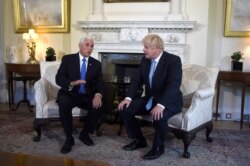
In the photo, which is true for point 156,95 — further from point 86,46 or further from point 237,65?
point 237,65

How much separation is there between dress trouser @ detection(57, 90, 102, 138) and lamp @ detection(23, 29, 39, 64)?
1.94 m

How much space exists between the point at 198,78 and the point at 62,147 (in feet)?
5.20

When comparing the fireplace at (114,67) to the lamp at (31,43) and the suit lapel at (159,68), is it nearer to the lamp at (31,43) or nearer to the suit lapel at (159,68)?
the lamp at (31,43)

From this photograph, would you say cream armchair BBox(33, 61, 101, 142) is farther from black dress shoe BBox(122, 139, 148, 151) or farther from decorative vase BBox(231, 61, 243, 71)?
decorative vase BBox(231, 61, 243, 71)

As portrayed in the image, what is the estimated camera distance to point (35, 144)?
327 centimetres

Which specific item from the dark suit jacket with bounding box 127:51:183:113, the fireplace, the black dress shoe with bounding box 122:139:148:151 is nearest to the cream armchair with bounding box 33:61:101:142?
the black dress shoe with bounding box 122:139:148:151

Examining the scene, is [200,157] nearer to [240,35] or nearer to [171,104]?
[171,104]

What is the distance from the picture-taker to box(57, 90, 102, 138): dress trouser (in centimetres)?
312

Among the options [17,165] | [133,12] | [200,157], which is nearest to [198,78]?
[200,157]

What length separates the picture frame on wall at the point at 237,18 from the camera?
14.1ft

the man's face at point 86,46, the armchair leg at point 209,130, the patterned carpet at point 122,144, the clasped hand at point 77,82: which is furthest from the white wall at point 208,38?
the clasped hand at point 77,82

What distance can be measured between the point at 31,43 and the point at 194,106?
3224 mm

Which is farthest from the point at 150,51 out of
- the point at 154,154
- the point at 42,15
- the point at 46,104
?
the point at 42,15

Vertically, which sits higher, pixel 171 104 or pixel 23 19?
pixel 23 19
